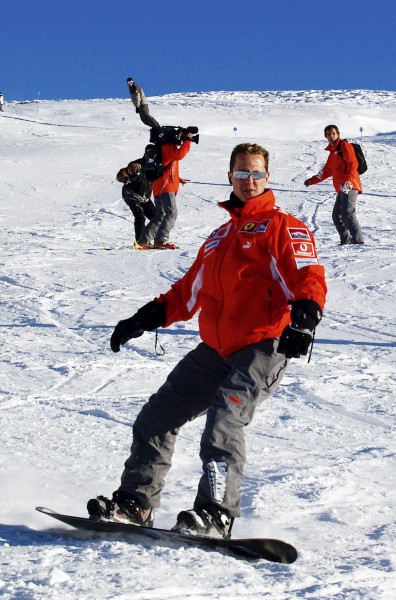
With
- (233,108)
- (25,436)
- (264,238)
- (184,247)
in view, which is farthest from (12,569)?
(233,108)

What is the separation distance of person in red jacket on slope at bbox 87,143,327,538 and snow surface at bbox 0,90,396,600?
23cm

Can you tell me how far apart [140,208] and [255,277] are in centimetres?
818

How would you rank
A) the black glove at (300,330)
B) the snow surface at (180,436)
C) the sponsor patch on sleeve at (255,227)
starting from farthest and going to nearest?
the sponsor patch on sleeve at (255,227) < the black glove at (300,330) < the snow surface at (180,436)

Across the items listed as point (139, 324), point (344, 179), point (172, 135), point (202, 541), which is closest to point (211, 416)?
point (202, 541)

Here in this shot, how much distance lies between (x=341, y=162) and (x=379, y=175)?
8.84 m

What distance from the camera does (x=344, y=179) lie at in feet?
37.4

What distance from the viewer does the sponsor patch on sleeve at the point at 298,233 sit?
3250 mm

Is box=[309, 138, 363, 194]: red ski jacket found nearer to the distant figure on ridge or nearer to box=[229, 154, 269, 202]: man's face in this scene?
the distant figure on ridge

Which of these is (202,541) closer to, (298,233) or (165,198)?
(298,233)

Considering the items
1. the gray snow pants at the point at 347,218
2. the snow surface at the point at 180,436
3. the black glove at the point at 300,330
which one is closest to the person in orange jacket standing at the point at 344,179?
the gray snow pants at the point at 347,218

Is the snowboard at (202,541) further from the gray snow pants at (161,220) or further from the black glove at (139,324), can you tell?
the gray snow pants at (161,220)

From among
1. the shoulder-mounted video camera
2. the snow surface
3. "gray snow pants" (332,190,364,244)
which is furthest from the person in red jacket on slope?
"gray snow pants" (332,190,364,244)

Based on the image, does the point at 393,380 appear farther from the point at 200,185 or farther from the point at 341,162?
the point at 200,185

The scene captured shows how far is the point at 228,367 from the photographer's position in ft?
10.9
